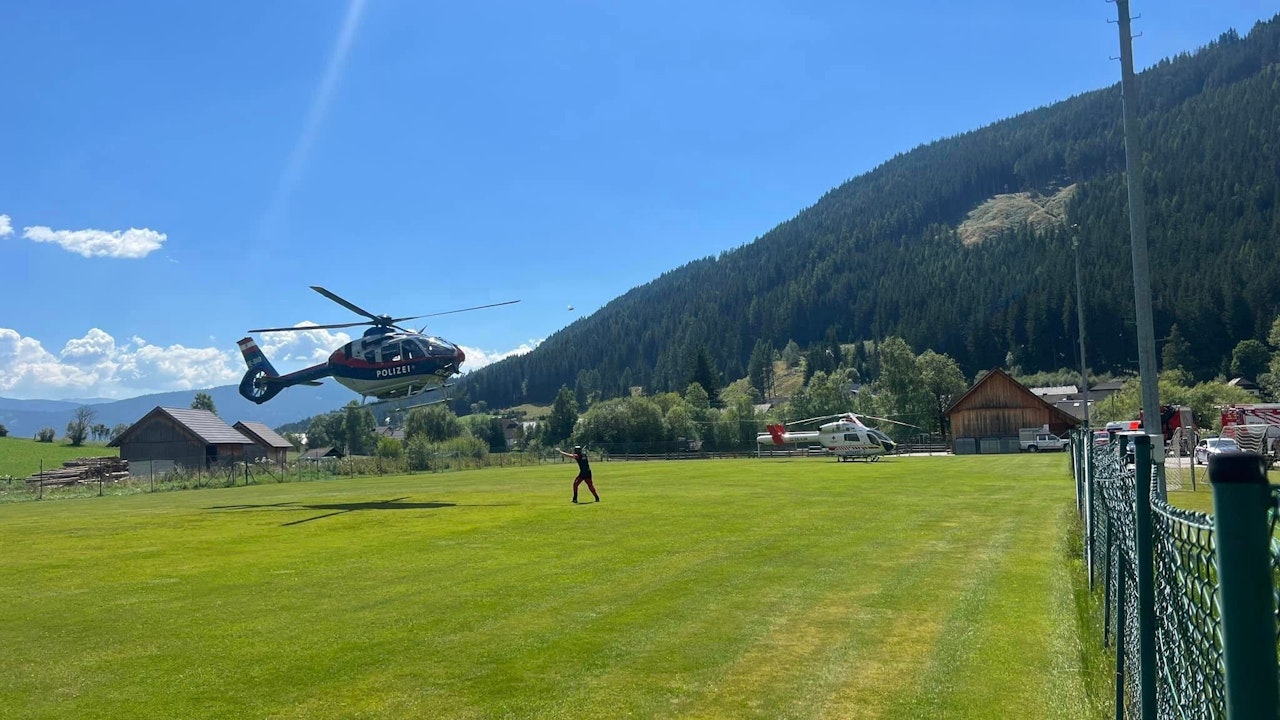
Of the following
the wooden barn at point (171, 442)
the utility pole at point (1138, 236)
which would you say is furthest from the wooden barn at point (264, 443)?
the utility pole at point (1138, 236)

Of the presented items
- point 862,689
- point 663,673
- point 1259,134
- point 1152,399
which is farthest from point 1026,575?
point 1259,134

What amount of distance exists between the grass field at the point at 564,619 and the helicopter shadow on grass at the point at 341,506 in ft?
15.6

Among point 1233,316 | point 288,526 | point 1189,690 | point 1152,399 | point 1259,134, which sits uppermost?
point 1259,134

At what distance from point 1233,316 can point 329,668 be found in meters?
149

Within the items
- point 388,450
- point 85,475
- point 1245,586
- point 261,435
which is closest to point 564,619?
point 1245,586

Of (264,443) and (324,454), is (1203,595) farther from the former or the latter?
(324,454)

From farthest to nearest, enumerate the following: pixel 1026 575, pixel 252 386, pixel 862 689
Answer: pixel 252 386
pixel 1026 575
pixel 862 689

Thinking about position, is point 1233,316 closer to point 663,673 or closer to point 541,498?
Result: point 541,498

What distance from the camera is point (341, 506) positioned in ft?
89.2

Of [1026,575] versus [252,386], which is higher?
[252,386]

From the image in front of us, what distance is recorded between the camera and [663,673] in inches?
312

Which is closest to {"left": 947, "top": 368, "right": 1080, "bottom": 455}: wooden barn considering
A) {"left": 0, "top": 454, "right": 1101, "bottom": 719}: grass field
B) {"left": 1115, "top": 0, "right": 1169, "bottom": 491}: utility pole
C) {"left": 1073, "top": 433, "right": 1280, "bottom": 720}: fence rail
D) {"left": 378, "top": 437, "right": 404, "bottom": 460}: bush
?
{"left": 378, "top": 437, "right": 404, "bottom": 460}: bush

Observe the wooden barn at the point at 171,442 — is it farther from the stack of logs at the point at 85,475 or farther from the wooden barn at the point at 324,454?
the wooden barn at the point at 324,454

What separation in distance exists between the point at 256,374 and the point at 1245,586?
134ft
